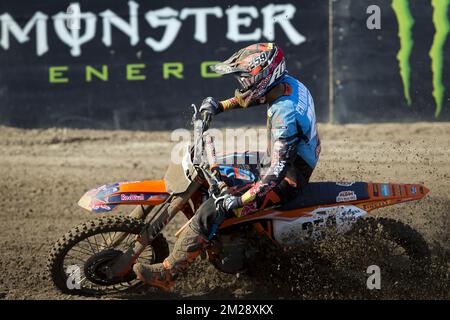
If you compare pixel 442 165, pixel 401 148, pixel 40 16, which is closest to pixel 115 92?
pixel 40 16

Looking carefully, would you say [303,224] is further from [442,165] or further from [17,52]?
[17,52]

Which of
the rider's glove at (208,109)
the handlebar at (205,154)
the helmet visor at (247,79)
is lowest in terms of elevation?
the handlebar at (205,154)

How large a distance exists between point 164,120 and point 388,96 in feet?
10.0

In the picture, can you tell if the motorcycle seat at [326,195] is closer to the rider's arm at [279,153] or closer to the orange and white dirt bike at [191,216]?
the orange and white dirt bike at [191,216]

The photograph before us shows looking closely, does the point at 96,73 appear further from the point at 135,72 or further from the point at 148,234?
the point at 148,234

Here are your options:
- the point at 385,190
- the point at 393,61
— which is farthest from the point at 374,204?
the point at 393,61

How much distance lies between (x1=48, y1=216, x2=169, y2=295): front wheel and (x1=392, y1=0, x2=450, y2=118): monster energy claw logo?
528 cm

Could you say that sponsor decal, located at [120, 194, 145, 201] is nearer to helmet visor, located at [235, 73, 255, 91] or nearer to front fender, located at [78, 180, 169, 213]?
front fender, located at [78, 180, 169, 213]

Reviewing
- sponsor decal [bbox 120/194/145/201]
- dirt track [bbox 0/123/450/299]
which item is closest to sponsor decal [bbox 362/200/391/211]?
dirt track [bbox 0/123/450/299]

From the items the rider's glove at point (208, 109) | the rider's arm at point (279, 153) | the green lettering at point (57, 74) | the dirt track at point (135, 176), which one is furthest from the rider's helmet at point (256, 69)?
the green lettering at point (57, 74)

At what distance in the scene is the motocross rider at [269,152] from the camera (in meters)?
4.14

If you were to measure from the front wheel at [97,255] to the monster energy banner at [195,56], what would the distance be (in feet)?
15.1

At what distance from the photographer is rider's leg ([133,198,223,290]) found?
4.30m
